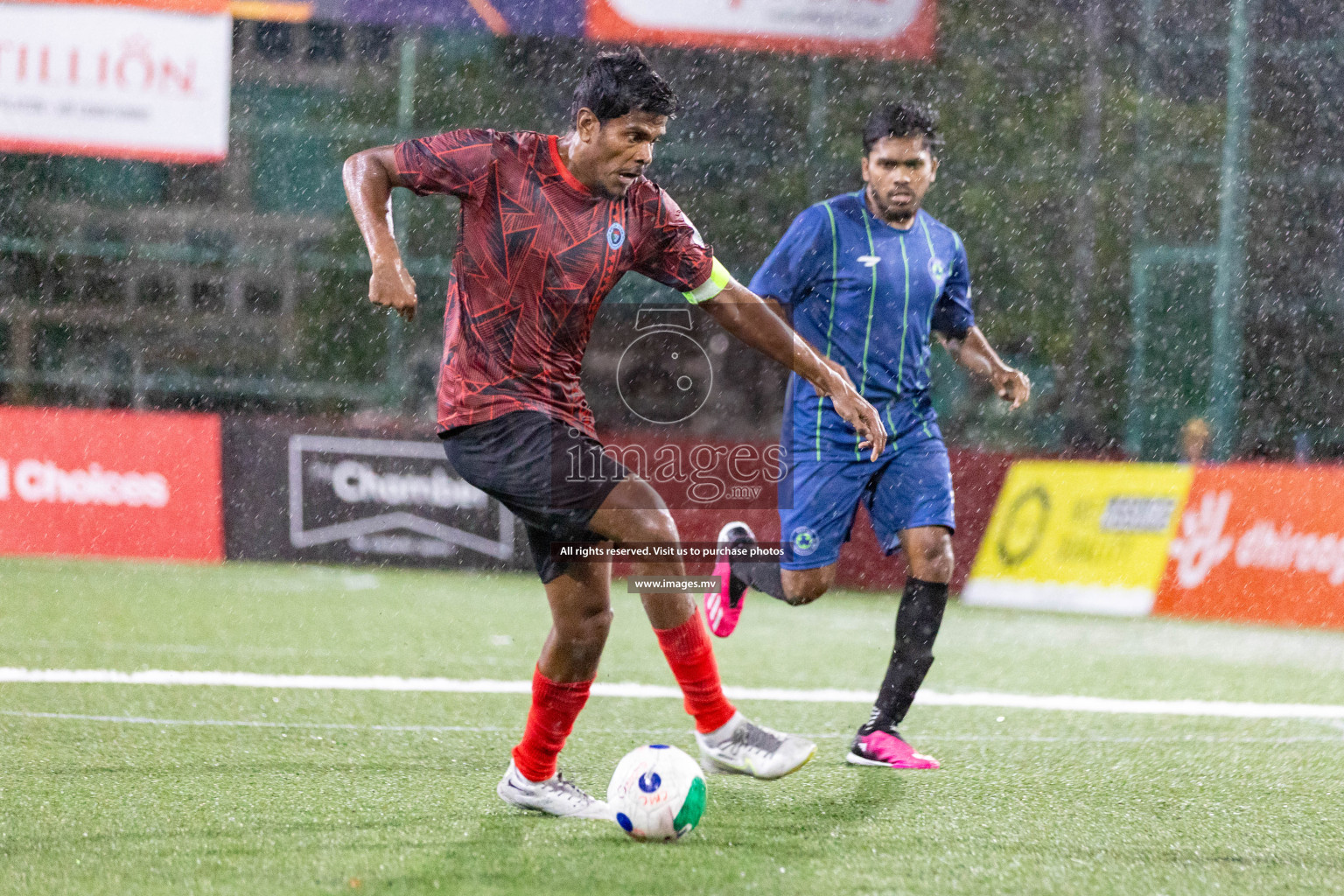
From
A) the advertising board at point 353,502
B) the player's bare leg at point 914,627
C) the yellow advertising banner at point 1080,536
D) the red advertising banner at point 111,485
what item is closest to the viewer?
the player's bare leg at point 914,627

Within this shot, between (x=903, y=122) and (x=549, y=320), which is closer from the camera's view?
(x=549, y=320)

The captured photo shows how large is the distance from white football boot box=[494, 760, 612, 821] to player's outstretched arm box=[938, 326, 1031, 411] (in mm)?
2171

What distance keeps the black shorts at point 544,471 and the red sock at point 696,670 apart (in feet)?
1.75

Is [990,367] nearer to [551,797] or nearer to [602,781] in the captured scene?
[602,781]

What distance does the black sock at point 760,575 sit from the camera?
553 cm

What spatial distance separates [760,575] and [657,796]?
6.85ft

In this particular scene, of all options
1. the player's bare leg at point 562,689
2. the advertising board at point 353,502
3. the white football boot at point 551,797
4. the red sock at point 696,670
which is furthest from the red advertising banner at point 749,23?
the white football boot at point 551,797

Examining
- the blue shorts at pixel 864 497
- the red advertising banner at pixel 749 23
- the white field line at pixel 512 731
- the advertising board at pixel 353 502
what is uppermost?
the red advertising banner at pixel 749 23

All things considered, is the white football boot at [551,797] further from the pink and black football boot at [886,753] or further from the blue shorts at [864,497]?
the blue shorts at [864,497]

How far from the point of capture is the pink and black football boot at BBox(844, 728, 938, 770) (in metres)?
4.77

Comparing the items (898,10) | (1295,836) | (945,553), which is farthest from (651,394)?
(1295,836)

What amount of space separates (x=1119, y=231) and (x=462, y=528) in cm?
902

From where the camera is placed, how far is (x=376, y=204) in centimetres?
377

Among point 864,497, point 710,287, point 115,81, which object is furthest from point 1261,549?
point 115,81
